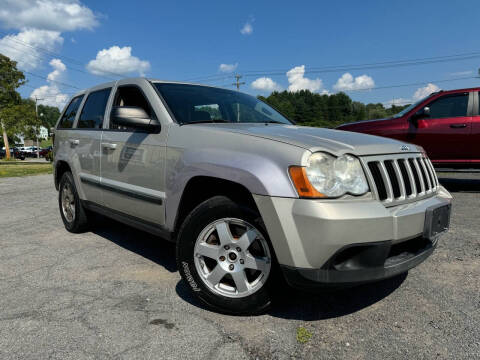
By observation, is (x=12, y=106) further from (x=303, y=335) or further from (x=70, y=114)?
(x=303, y=335)

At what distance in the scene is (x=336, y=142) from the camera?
2.21 meters

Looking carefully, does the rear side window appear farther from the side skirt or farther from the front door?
the side skirt

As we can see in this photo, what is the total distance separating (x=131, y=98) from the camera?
3367 mm

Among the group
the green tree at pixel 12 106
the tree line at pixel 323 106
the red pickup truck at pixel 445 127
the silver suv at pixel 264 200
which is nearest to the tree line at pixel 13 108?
the green tree at pixel 12 106

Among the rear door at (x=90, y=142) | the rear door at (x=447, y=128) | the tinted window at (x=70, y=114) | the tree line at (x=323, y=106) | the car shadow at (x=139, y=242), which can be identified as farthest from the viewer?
the tree line at (x=323, y=106)

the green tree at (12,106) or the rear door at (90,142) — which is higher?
the green tree at (12,106)

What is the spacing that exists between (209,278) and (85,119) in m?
2.69

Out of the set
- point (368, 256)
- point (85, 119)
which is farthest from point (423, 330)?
point (85, 119)

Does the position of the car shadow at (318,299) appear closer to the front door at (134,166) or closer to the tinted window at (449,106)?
the front door at (134,166)

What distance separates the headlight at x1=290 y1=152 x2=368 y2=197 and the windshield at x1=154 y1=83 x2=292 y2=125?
4.00 ft

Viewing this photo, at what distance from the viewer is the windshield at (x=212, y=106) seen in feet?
9.82

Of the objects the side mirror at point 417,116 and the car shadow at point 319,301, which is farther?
the side mirror at point 417,116

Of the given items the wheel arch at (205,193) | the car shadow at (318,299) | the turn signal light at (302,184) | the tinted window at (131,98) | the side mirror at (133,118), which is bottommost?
the car shadow at (318,299)

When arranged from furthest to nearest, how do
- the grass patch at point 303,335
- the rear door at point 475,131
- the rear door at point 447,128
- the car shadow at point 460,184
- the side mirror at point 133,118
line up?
the car shadow at point 460,184
the rear door at point 447,128
the rear door at point 475,131
the side mirror at point 133,118
the grass patch at point 303,335
